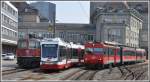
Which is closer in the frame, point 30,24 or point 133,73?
point 133,73

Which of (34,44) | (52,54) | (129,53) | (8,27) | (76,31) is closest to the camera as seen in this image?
(52,54)

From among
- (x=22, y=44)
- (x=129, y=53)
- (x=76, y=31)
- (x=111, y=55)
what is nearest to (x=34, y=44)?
(x=22, y=44)

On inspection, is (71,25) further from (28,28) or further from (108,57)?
(108,57)

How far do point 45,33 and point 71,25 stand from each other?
9.26 meters

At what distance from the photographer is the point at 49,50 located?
2873cm

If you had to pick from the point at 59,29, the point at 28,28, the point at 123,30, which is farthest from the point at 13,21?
the point at 123,30

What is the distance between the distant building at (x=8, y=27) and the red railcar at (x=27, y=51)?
167 ft

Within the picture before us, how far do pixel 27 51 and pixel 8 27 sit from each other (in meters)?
59.8

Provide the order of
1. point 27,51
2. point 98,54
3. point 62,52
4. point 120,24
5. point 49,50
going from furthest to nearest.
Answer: point 120,24 < point 98,54 < point 27,51 < point 62,52 < point 49,50

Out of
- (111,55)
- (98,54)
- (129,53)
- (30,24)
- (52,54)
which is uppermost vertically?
(30,24)

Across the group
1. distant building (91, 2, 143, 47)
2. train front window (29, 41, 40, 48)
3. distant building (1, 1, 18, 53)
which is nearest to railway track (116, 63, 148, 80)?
train front window (29, 41, 40, 48)

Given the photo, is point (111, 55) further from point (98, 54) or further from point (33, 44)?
point (33, 44)

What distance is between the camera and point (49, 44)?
28797mm

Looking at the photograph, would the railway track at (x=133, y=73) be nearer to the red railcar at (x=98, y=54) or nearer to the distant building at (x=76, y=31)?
the red railcar at (x=98, y=54)
